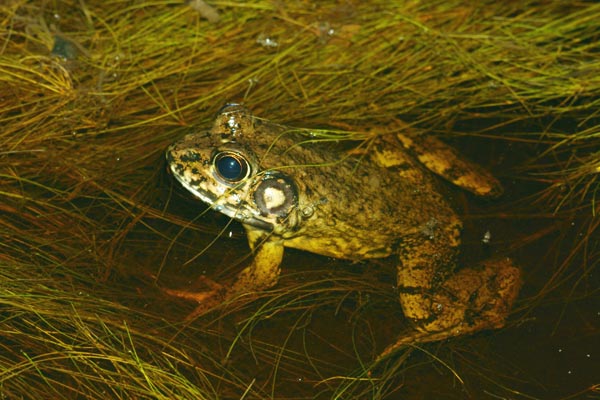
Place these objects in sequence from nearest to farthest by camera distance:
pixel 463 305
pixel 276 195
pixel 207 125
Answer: pixel 463 305 → pixel 276 195 → pixel 207 125

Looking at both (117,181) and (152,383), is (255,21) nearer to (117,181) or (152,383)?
(117,181)

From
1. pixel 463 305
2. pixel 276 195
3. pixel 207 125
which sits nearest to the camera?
pixel 463 305

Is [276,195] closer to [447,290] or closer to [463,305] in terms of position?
[447,290]

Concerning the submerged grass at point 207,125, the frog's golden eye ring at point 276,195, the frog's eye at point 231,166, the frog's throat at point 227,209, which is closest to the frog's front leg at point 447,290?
the submerged grass at point 207,125

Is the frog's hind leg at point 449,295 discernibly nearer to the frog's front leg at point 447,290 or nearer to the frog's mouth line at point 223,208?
the frog's front leg at point 447,290

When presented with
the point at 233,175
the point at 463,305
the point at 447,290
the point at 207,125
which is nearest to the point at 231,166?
the point at 233,175

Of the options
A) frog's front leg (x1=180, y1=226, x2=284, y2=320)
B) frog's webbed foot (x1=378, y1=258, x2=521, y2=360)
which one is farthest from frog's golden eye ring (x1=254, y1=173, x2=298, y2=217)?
frog's webbed foot (x1=378, y1=258, x2=521, y2=360)

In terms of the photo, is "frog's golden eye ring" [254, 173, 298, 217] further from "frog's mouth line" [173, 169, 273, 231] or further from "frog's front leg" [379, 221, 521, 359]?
"frog's front leg" [379, 221, 521, 359]
